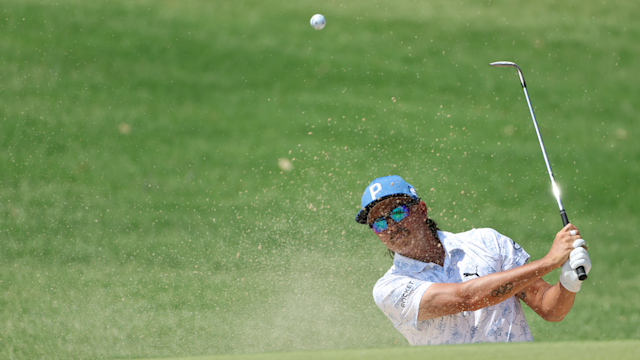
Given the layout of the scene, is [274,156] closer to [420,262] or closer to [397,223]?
[397,223]

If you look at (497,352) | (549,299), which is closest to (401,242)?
(549,299)

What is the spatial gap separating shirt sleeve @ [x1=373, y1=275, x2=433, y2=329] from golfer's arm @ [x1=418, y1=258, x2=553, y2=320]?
45 millimetres

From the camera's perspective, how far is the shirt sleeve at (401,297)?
10.7ft

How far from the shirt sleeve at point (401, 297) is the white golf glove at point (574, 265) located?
578 mm

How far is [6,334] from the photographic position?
5.62 metres

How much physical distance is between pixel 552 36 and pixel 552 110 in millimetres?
2052

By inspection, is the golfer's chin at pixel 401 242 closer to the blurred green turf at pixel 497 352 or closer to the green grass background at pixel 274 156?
the blurred green turf at pixel 497 352

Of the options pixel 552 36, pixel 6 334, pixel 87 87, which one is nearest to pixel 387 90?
pixel 552 36

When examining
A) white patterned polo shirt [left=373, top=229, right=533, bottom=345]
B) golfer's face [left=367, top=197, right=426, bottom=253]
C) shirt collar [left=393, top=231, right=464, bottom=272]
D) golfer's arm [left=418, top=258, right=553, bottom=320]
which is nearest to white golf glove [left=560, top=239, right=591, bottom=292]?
golfer's arm [left=418, top=258, right=553, bottom=320]

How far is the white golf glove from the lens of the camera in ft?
10.2

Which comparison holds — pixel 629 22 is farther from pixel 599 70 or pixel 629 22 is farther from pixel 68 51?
pixel 68 51

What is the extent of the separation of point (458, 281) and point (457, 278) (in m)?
0.02

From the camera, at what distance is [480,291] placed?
3.09 metres

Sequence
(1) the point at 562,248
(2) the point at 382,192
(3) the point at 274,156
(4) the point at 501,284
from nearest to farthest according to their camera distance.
A: (4) the point at 501,284 < (1) the point at 562,248 < (2) the point at 382,192 < (3) the point at 274,156
